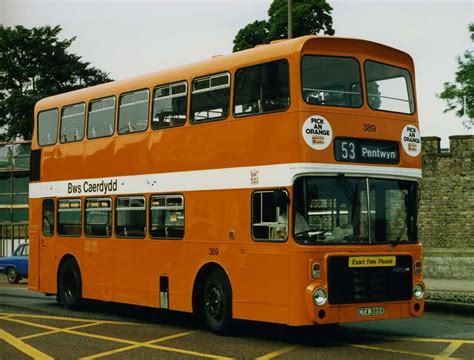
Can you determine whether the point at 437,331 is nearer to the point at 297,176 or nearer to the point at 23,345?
the point at 297,176

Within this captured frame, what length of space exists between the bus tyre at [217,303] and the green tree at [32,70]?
45.6 m

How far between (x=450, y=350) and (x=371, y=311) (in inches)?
47.2

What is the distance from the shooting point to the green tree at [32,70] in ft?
189

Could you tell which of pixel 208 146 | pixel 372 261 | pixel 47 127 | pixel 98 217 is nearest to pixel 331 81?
pixel 208 146

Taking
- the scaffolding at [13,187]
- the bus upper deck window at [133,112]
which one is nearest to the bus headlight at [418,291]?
the bus upper deck window at [133,112]

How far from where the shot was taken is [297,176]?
12031 millimetres

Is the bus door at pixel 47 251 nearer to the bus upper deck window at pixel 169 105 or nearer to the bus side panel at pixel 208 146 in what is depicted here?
the bus upper deck window at pixel 169 105

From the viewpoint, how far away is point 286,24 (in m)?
47.3

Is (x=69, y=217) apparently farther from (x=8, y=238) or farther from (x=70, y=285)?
(x=8, y=238)

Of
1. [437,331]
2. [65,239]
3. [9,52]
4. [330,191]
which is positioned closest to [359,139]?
[330,191]

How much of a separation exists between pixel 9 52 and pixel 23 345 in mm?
51371

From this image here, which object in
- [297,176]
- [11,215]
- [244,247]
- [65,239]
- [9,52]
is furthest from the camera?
[9,52]

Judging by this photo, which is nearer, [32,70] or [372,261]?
[372,261]

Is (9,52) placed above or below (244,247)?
above
